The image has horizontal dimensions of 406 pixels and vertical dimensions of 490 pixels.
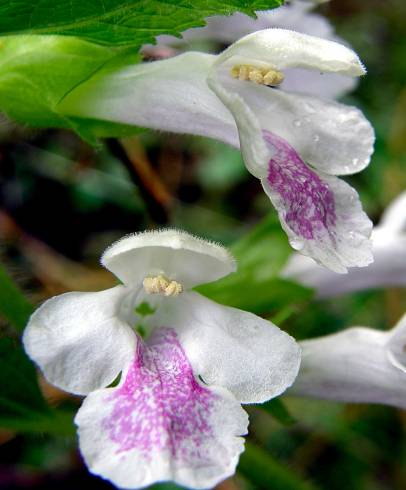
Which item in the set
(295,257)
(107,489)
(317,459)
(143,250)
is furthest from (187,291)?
(317,459)

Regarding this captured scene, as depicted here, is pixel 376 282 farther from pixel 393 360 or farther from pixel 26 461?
pixel 26 461

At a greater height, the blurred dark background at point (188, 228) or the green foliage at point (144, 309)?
the green foliage at point (144, 309)

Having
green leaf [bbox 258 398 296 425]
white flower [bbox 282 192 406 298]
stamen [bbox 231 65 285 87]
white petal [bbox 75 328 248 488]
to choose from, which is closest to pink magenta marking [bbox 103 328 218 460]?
white petal [bbox 75 328 248 488]

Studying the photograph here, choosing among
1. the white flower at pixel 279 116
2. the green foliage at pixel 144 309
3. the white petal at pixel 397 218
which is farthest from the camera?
the white petal at pixel 397 218

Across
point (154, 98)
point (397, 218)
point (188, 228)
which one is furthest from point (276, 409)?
point (188, 228)

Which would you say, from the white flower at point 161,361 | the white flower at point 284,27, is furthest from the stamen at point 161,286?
the white flower at point 284,27

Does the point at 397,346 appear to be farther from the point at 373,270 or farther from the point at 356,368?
the point at 373,270

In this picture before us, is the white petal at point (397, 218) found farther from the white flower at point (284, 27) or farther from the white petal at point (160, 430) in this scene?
the white petal at point (160, 430)
